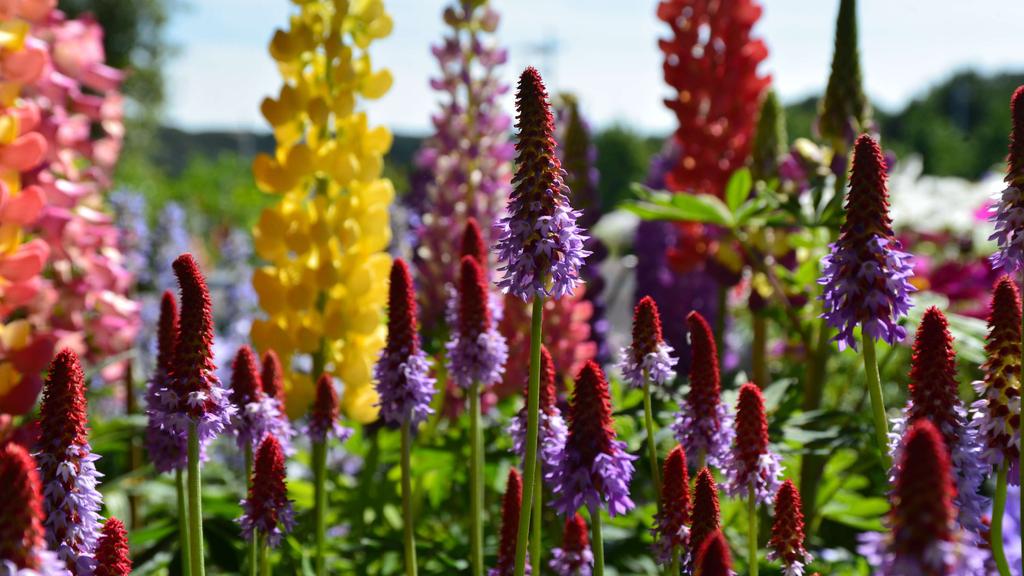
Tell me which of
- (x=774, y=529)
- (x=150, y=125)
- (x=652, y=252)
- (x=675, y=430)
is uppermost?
(x=150, y=125)

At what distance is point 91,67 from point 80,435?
5.83 ft

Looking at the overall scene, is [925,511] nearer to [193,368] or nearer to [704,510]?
[704,510]

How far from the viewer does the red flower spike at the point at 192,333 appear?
3.38 ft

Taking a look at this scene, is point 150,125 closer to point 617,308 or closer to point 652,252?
point 617,308

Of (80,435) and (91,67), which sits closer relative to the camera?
(80,435)

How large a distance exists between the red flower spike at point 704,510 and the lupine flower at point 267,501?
526 mm

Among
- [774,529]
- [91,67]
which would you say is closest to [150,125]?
[91,67]

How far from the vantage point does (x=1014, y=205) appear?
1016mm

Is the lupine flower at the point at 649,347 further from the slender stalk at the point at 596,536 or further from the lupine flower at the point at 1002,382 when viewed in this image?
the lupine flower at the point at 1002,382

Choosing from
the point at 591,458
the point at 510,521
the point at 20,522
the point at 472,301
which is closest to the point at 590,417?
the point at 591,458

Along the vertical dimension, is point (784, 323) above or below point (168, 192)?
below

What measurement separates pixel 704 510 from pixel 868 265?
0.31 metres

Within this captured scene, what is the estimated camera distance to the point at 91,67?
2.49 metres

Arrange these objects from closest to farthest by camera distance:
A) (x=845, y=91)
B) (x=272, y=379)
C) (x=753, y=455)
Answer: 1. (x=753, y=455)
2. (x=272, y=379)
3. (x=845, y=91)
